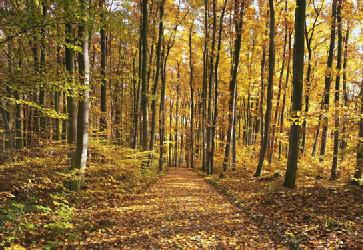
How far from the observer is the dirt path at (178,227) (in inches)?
231

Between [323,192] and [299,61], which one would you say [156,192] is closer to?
[323,192]

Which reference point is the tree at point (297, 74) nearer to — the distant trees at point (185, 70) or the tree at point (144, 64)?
the distant trees at point (185, 70)

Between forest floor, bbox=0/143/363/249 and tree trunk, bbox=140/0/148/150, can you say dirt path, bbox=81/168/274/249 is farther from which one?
tree trunk, bbox=140/0/148/150

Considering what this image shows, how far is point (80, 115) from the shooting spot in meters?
9.77

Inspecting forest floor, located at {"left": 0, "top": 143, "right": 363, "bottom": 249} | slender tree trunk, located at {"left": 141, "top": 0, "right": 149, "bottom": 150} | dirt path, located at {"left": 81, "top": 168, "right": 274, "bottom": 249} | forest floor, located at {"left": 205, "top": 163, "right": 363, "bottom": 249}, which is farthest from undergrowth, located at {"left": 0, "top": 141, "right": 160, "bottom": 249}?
forest floor, located at {"left": 205, "top": 163, "right": 363, "bottom": 249}

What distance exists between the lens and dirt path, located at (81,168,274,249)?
5867mm

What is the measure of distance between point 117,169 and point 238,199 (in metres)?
6.00

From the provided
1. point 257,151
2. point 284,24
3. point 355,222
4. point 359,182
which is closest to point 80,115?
point 355,222

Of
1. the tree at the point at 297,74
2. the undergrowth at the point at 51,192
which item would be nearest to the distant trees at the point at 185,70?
the tree at the point at 297,74

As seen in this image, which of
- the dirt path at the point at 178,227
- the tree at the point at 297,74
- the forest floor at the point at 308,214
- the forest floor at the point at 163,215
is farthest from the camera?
the tree at the point at 297,74

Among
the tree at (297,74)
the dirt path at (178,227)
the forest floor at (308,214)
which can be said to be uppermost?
the tree at (297,74)

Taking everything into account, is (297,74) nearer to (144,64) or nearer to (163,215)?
(163,215)

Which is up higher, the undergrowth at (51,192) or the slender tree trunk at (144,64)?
the slender tree trunk at (144,64)

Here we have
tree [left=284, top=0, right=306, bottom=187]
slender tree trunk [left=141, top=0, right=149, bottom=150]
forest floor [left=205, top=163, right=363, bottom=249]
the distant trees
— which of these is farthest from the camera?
slender tree trunk [left=141, top=0, right=149, bottom=150]
